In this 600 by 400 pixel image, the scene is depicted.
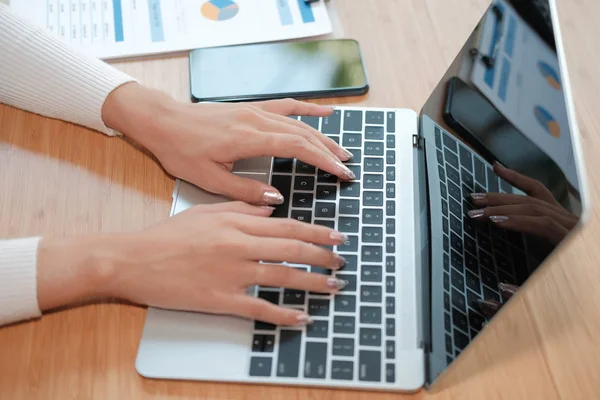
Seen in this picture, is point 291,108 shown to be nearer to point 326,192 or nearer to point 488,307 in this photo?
point 326,192

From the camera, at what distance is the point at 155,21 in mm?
896

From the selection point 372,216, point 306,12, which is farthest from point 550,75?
point 306,12

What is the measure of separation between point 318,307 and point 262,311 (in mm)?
58

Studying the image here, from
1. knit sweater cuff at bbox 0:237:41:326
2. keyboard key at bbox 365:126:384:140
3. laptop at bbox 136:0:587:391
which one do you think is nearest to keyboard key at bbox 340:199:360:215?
laptop at bbox 136:0:587:391

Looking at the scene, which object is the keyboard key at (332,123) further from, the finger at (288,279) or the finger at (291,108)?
the finger at (288,279)

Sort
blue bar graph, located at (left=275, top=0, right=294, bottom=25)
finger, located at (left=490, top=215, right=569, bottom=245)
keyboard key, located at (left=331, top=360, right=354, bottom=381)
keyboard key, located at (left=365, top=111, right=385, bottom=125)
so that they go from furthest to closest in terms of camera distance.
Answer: blue bar graph, located at (left=275, top=0, right=294, bottom=25) → keyboard key, located at (left=365, top=111, right=385, bottom=125) → keyboard key, located at (left=331, top=360, right=354, bottom=381) → finger, located at (left=490, top=215, right=569, bottom=245)

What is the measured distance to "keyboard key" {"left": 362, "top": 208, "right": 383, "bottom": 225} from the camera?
0.70 m

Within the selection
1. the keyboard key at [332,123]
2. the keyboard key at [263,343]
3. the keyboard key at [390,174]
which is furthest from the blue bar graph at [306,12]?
the keyboard key at [263,343]

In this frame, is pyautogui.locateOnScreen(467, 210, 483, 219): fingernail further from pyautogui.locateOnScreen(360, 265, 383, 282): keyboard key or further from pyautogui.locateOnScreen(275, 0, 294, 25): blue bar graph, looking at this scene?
pyautogui.locateOnScreen(275, 0, 294, 25): blue bar graph

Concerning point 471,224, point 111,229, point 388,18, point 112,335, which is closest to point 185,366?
point 112,335

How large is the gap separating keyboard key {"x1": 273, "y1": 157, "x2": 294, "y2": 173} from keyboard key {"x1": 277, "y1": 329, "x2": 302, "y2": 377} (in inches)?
8.4

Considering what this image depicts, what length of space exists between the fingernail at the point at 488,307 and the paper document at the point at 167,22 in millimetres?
470

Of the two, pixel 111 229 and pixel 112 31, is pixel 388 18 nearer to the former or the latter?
pixel 112 31

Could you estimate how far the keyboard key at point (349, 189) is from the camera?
0.72m
